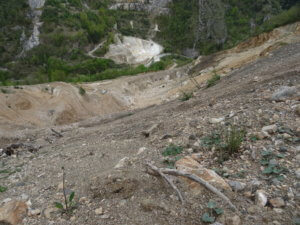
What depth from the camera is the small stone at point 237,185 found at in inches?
85.1

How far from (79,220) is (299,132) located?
2.42 m

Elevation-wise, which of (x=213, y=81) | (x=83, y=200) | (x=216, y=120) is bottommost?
(x=213, y=81)

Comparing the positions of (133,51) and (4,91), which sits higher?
(4,91)

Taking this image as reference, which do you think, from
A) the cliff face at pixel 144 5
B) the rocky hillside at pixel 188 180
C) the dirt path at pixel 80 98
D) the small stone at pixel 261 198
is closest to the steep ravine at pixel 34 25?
the cliff face at pixel 144 5

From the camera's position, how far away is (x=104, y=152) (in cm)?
396

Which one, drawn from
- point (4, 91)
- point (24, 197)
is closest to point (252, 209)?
point (24, 197)

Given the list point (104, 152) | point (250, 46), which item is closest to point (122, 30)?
point (250, 46)

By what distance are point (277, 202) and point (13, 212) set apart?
2.28 m

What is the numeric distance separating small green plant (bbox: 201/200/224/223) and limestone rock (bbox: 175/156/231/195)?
198 millimetres

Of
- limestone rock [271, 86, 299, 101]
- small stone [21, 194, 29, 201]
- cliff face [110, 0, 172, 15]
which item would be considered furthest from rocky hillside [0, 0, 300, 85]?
small stone [21, 194, 29, 201]

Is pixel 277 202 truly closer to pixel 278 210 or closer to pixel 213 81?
pixel 278 210

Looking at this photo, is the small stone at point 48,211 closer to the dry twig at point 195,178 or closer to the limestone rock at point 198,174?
the dry twig at point 195,178

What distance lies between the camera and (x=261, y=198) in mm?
1982

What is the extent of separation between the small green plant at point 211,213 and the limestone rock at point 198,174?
0.65 ft
